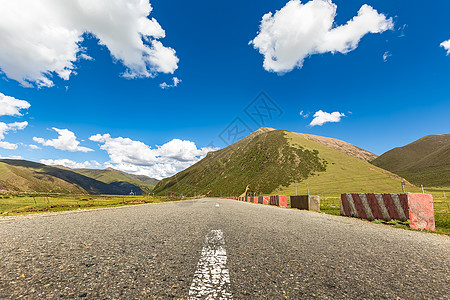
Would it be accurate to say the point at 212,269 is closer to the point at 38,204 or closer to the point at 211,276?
the point at 211,276

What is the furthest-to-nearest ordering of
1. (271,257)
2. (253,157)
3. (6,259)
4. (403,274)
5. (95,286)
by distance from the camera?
(253,157), (271,257), (6,259), (403,274), (95,286)

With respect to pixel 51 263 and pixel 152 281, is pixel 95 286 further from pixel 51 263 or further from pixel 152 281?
pixel 51 263

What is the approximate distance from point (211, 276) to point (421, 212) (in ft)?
32.8

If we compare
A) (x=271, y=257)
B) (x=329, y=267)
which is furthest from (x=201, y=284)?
(x=329, y=267)

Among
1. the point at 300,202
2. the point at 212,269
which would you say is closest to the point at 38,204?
the point at 300,202

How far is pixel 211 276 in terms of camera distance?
8.10 ft

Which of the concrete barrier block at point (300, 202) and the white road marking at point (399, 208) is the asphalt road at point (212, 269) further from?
the concrete barrier block at point (300, 202)

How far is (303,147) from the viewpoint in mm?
116125

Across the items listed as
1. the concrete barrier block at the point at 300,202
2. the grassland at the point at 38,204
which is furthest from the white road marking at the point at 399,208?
the grassland at the point at 38,204

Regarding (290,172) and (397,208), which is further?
(290,172)

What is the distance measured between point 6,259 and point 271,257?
3.99 meters

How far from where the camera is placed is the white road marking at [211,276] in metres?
2.02

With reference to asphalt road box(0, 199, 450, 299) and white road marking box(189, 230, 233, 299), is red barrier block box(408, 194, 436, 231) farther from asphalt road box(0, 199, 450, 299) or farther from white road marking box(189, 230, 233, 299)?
white road marking box(189, 230, 233, 299)

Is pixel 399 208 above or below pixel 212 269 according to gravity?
above
